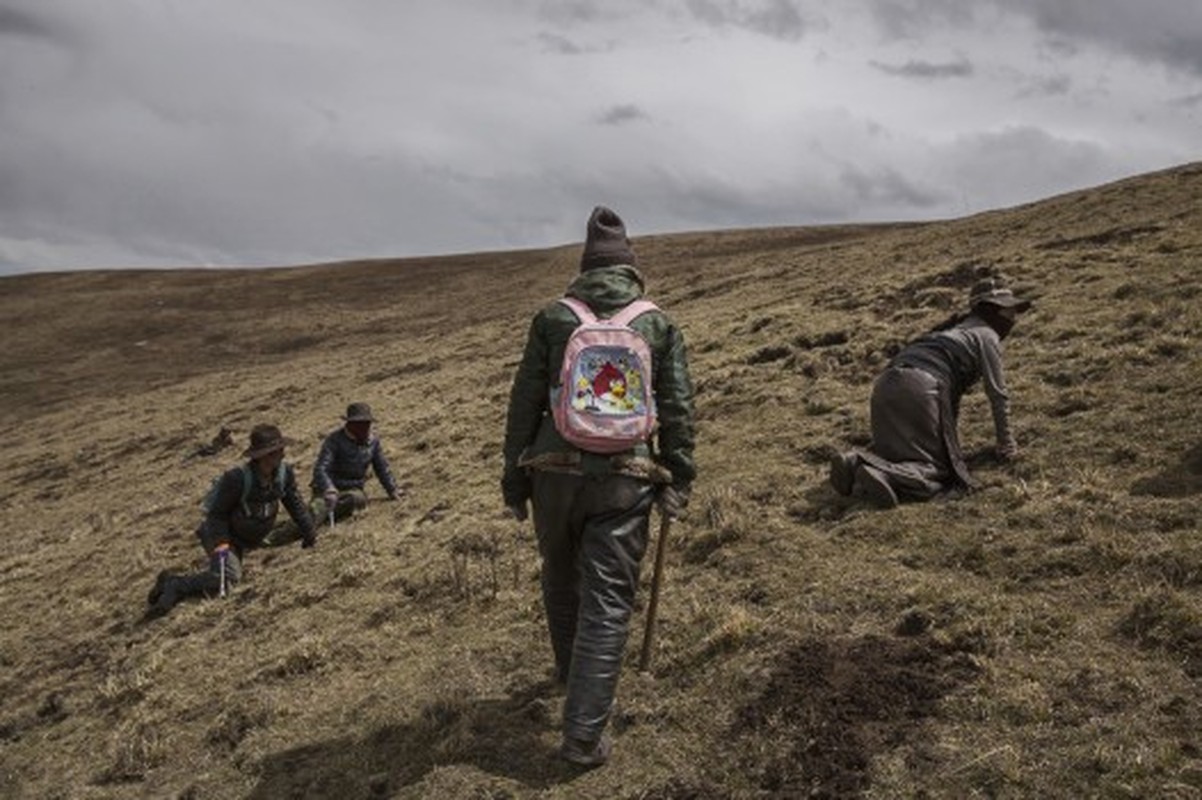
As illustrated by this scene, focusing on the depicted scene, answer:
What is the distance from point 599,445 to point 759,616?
8.29 feet

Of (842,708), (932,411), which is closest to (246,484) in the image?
(932,411)

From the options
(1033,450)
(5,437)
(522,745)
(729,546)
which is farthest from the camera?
(5,437)

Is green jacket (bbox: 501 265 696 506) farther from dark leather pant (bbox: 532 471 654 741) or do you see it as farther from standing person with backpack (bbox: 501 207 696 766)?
dark leather pant (bbox: 532 471 654 741)

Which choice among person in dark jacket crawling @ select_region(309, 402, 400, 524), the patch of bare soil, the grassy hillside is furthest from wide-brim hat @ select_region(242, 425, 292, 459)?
the patch of bare soil

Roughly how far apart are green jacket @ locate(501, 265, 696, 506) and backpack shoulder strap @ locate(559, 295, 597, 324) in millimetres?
25

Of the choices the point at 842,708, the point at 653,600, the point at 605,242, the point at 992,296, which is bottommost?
the point at 842,708

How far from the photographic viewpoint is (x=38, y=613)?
12.3m

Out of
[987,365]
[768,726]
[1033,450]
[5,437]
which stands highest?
[987,365]

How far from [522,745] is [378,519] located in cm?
702

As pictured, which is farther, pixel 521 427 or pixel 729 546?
pixel 729 546

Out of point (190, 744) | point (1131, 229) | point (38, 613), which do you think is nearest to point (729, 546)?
point (190, 744)

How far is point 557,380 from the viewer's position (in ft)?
19.2

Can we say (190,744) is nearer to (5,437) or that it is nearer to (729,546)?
(729,546)

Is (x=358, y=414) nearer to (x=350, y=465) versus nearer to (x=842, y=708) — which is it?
(x=350, y=465)
